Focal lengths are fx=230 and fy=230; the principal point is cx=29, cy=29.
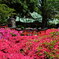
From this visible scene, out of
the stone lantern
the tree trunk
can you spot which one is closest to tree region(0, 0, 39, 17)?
the tree trunk

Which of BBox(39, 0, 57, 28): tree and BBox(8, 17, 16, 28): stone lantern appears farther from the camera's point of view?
BBox(8, 17, 16, 28): stone lantern

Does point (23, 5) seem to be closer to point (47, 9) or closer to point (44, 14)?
point (47, 9)

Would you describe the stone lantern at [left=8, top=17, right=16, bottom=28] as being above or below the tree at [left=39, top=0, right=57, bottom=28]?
below

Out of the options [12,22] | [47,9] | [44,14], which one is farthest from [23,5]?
[12,22]

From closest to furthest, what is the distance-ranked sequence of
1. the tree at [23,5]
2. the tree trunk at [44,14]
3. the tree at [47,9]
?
the tree at [23,5] < the tree at [47,9] < the tree trunk at [44,14]

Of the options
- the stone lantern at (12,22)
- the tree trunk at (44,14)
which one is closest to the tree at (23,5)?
the tree trunk at (44,14)

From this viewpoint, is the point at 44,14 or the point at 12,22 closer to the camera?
the point at 44,14

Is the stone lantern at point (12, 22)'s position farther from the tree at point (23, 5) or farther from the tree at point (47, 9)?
the tree at point (47, 9)

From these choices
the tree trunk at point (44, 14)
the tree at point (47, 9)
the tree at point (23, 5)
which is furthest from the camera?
the tree trunk at point (44, 14)

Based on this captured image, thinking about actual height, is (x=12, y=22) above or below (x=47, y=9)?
below

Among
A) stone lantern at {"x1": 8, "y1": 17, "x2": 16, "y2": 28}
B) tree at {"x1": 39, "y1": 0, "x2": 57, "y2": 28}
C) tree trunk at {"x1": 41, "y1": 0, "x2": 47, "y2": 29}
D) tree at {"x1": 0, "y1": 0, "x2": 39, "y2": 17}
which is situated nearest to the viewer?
tree at {"x1": 0, "y1": 0, "x2": 39, "y2": 17}

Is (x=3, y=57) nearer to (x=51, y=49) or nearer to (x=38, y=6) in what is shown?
(x=51, y=49)

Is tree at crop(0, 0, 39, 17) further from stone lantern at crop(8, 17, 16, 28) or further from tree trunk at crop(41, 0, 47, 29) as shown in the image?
stone lantern at crop(8, 17, 16, 28)

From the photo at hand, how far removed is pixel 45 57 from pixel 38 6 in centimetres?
1109
